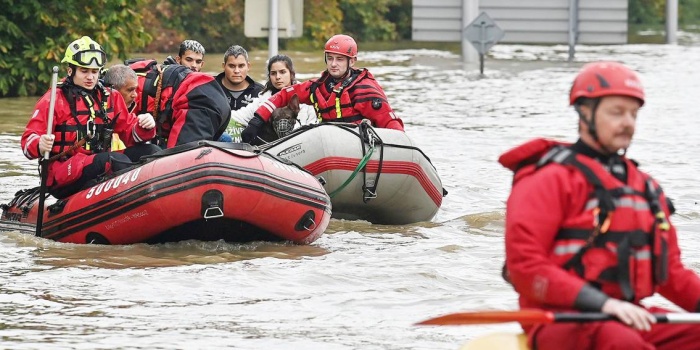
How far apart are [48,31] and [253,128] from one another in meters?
11.7

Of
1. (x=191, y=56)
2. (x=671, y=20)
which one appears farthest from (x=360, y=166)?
(x=671, y=20)

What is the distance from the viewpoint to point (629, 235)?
14.6ft

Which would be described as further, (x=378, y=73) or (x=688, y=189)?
(x=378, y=73)

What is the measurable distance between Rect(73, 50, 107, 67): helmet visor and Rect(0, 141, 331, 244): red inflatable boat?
70 cm

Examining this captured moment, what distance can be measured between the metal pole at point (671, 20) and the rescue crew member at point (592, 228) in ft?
127

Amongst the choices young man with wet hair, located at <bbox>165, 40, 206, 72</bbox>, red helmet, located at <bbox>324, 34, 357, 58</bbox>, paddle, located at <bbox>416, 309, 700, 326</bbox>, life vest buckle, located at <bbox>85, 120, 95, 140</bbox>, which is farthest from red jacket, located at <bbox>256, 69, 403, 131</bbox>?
paddle, located at <bbox>416, 309, 700, 326</bbox>

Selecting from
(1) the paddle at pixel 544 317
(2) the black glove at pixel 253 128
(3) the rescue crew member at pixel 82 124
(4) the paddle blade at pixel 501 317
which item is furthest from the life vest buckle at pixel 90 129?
(1) the paddle at pixel 544 317

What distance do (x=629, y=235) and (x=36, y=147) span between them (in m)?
5.62

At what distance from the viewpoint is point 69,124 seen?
948 centimetres

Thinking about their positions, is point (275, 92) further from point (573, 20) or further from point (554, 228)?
point (573, 20)

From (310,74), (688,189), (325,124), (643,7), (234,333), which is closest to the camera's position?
(234,333)

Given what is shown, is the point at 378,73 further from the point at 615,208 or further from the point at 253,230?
the point at 615,208

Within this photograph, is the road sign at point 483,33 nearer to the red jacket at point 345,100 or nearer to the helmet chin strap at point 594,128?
the red jacket at point 345,100

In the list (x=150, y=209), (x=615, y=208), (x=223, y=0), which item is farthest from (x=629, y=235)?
(x=223, y=0)
